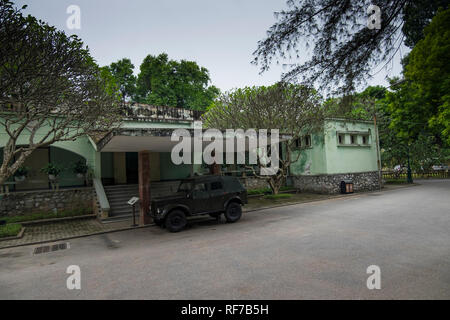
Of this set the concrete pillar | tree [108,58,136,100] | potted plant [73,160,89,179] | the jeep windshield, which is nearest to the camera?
the jeep windshield

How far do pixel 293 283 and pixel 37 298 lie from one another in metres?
4.68

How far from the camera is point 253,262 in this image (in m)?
5.86

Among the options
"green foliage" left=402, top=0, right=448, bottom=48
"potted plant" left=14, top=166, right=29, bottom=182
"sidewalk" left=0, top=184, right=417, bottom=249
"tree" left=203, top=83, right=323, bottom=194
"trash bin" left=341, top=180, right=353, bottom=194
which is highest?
"tree" left=203, top=83, right=323, bottom=194

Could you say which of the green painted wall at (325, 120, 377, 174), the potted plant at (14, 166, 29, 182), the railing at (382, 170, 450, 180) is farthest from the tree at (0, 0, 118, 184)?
the railing at (382, 170, 450, 180)

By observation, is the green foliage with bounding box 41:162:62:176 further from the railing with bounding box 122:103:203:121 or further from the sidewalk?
the railing with bounding box 122:103:203:121

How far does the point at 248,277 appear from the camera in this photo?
16.4ft

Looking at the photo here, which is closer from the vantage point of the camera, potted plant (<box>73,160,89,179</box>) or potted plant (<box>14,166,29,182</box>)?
potted plant (<box>14,166,29,182</box>)

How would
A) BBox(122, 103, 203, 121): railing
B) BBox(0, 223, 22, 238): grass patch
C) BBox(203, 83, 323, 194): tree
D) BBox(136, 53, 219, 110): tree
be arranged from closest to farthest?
A: BBox(0, 223, 22, 238): grass patch, BBox(203, 83, 323, 194): tree, BBox(122, 103, 203, 121): railing, BBox(136, 53, 219, 110): tree

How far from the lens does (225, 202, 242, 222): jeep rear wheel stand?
10906mm

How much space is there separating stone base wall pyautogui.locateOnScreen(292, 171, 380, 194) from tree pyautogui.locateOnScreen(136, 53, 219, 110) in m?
17.4

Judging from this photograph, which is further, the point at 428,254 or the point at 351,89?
the point at 428,254

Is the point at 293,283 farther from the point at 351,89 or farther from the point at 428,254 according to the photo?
the point at 351,89

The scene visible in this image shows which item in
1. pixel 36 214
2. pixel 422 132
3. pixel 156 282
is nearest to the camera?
pixel 156 282

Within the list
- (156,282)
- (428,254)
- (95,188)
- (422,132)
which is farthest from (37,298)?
(422,132)
